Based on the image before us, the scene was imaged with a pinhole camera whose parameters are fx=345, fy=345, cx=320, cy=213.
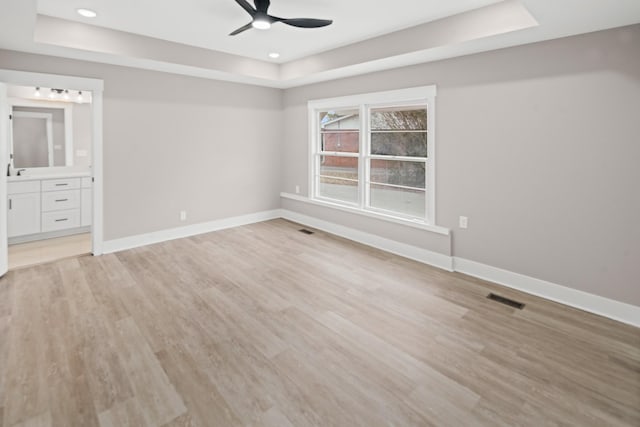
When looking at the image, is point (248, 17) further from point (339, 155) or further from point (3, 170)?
point (3, 170)

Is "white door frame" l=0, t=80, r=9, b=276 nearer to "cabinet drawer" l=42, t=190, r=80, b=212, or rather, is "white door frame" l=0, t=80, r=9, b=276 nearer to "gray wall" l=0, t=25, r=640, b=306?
"gray wall" l=0, t=25, r=640, b=306

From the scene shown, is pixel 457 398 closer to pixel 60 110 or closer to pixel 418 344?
pixel 418 344

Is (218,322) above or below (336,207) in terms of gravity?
below

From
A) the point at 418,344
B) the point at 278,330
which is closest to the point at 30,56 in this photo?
the point at 278,330

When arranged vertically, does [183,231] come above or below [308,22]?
below

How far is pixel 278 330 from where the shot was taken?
2.70 metres

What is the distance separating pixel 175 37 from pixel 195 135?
1.46m

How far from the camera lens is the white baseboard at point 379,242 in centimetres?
406

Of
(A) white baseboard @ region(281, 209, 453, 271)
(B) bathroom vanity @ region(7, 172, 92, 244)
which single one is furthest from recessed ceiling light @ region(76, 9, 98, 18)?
(A) white baseboard @ region(281, 209, 453, 271)

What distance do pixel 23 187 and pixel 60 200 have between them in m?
0.46

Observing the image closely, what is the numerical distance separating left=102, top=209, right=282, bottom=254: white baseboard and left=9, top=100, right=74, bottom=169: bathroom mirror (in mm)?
2068

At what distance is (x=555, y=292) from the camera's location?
322 centimetres

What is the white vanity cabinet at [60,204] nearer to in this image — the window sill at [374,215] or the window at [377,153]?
the window sill at [374,215]

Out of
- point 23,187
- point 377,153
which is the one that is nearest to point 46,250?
point 23,187
